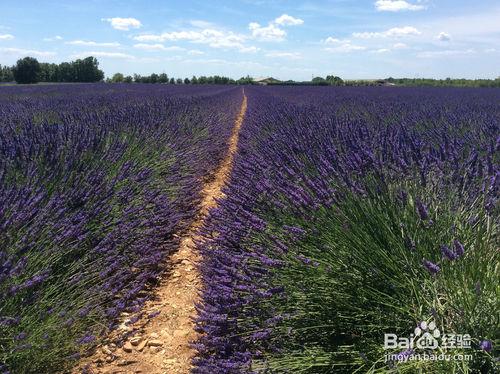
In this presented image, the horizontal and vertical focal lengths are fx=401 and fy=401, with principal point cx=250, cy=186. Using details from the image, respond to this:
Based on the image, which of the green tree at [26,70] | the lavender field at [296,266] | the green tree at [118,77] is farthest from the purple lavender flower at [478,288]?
the green tree at [118,77]

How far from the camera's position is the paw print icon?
1345 millimetres

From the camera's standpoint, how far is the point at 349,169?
257cm

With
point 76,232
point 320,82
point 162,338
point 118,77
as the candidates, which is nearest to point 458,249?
point 162,338

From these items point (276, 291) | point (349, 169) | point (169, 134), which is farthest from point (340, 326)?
point (169, 134)

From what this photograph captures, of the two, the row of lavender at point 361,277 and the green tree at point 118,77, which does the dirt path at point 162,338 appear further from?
the green tree at point 118,77

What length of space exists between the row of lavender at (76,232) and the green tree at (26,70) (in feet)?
184

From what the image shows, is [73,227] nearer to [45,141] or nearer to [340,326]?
[340,326]

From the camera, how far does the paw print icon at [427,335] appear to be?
4.41ft

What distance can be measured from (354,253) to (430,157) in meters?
1.15

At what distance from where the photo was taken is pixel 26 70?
172 ft

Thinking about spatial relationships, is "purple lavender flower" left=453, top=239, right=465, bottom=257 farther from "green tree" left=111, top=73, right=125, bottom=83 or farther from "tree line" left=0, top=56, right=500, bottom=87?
"green tree" left=111, top=73, right=125, bottom=83

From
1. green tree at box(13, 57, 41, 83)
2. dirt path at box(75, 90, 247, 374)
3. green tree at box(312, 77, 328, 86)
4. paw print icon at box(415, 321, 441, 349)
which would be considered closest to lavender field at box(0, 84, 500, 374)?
paw print icon at box(415, 321, 441, 349)

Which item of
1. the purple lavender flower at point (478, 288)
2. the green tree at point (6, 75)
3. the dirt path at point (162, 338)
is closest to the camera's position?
the purple lavender flower at point (478, 288)

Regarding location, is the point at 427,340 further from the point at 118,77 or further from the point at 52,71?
the point at 118,77
